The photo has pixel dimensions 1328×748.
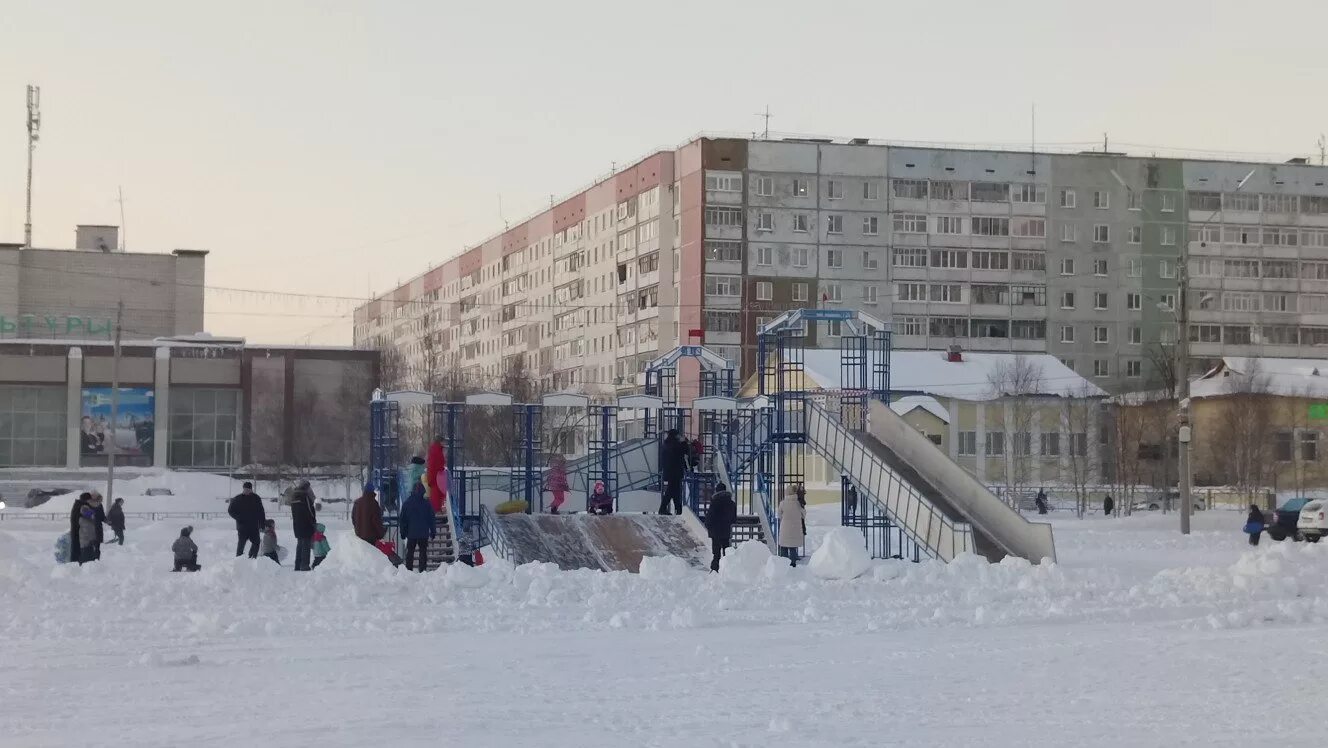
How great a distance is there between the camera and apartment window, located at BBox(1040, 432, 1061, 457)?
74000 mm

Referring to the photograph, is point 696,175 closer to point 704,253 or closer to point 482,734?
point 704,253

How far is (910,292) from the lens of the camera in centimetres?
8975

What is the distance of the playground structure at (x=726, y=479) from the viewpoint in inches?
1001

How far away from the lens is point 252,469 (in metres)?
78.2

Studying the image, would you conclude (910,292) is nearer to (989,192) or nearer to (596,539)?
(989,192)

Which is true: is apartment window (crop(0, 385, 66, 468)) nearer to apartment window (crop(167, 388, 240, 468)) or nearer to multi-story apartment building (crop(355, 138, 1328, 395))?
apartment window (crop(167, 388, 240, 468))

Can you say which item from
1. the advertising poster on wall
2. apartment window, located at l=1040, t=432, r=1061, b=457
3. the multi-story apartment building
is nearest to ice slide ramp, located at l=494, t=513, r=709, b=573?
apartment window, located at l=1040, t=432, r=1061, b=457

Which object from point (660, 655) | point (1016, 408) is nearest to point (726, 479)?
point (660, 655)

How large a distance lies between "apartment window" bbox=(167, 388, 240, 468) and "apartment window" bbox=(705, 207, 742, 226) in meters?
26.0

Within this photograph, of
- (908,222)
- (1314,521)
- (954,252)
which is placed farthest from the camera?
(954,252)

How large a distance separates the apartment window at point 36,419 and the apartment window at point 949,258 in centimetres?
4599

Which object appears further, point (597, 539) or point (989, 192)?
point (989, 192)

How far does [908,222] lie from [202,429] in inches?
1535

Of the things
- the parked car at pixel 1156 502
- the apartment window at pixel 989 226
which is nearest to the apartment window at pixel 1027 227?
the apartment window at pixel 989 226
